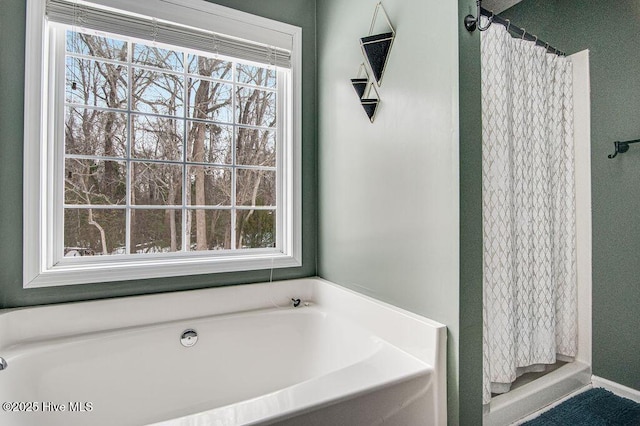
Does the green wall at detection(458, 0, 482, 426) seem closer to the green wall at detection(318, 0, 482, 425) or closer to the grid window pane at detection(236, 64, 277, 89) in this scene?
the green wall at detection(318, 0, 482, 425)

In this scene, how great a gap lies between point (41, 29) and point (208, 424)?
67.4 inches

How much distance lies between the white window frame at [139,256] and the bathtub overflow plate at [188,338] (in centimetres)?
28

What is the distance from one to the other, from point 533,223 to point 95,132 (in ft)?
7.52

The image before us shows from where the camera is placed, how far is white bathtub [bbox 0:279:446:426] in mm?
986

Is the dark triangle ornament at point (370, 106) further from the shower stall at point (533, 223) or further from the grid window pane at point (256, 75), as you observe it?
the grid window pane at point (256, 75)

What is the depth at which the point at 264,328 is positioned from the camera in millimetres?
1700

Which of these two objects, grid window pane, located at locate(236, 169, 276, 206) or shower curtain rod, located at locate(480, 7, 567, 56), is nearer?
shower curtain rod, located at locate(480, 7, 567, 56)

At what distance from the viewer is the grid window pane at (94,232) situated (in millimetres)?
1560

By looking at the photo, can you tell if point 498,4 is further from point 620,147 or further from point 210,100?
point 210,100

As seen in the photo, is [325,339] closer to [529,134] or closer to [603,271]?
[529,134]

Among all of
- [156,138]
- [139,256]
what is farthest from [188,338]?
[156,138]

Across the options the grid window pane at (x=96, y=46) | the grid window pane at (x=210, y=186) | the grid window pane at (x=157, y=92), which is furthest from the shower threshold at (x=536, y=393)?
the grid window pane at (x=96, y=46)

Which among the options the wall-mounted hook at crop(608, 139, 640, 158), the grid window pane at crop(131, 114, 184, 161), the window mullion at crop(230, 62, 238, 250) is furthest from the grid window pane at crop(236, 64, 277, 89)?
the wall-mounted hook at crop(608, 139, 640, 158)

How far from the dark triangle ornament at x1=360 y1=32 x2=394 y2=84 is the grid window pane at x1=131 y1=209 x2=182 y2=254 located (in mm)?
1240
